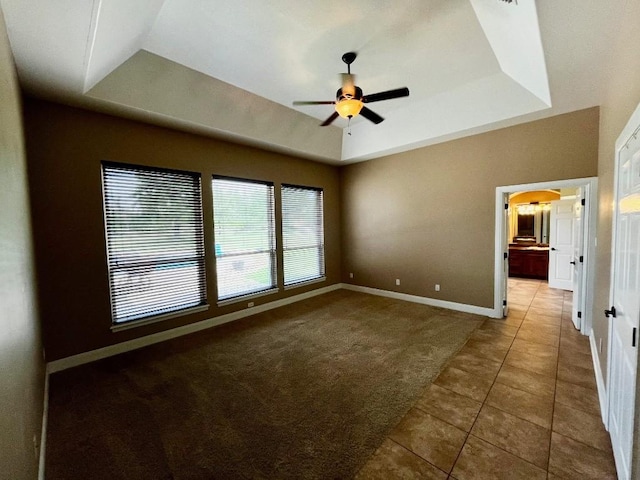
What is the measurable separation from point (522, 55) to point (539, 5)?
3.23ft

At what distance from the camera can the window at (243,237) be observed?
4.24 m

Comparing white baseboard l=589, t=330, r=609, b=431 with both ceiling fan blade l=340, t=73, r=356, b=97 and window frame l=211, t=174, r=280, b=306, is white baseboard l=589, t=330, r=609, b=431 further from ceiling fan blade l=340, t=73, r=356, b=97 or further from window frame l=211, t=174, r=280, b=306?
window frame l=211, t=174, r=280, b=306

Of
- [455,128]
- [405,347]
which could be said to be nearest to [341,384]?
[405,347]

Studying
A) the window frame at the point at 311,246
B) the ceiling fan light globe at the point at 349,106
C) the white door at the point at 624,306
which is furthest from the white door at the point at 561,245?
the ceiling fan light globe at the point at 349,106

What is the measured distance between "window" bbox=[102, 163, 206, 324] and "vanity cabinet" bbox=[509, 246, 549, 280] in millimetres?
7565

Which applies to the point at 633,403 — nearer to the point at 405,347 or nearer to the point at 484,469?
the point at 484,469

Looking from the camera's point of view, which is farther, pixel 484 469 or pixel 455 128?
pixel 455 128

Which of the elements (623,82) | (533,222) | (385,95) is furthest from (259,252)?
(533,222)

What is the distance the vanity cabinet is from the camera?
6.61 meters

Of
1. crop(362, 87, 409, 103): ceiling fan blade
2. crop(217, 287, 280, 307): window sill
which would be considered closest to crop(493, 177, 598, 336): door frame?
crop(362, 87, 409, 103): ceiling fan blade

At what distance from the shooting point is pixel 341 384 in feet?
8.34

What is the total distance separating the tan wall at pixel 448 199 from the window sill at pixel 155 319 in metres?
3.45

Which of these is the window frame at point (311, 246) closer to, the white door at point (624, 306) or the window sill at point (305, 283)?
the window sill at point (305, 283)

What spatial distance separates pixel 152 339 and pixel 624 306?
15.1 ft
